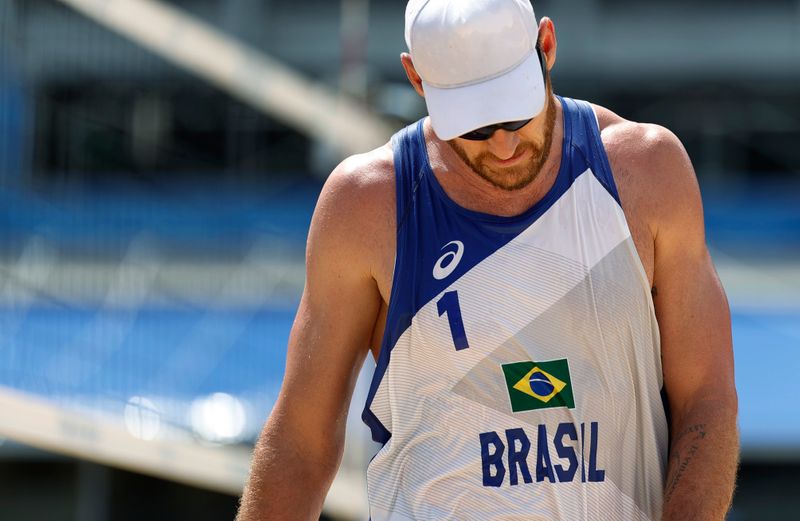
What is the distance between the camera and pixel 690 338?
112 inches

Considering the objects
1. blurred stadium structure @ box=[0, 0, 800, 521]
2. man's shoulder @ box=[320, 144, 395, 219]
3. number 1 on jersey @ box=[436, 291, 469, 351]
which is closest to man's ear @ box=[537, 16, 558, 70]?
man's shoulder @ box=[320, 144, 395, 219]

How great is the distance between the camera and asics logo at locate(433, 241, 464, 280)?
9.35 ft

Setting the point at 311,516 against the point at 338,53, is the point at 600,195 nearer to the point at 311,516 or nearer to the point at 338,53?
the point at 311,516

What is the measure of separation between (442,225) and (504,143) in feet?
0.80

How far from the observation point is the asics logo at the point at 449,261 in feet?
9.35

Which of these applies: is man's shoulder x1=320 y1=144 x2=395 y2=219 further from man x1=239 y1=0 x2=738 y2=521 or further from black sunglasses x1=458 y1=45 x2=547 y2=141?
black sunglasses x1=458 y1=45 x2=547 y2=141

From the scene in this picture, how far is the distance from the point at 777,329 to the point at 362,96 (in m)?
6.86

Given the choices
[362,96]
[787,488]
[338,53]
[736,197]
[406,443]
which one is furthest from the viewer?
[338,53]

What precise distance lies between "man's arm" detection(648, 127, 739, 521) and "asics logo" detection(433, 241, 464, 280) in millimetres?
407

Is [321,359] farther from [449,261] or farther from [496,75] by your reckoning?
[496,75]

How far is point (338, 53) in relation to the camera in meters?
19.0

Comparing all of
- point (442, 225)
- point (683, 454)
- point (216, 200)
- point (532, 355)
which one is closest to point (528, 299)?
point (532, 355)

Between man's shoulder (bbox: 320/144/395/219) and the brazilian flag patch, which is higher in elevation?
man's shoulder (bbox: 320/144/395/219)

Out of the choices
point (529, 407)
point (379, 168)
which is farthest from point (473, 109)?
point (529, 407)
